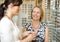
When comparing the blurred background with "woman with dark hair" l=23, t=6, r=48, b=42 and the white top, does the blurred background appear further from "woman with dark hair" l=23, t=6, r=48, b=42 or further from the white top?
the white top

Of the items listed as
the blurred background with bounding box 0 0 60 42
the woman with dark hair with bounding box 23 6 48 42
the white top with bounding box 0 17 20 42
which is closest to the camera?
the white top with bounding box 0 17 20 42

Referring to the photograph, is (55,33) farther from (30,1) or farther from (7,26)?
(7,26)

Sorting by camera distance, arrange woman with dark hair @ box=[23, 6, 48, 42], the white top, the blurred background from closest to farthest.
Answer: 1. the white top
2. woman with dark hair @ box=[23, 6, 48, 42]
3. the blurred background

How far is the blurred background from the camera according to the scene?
125 inches

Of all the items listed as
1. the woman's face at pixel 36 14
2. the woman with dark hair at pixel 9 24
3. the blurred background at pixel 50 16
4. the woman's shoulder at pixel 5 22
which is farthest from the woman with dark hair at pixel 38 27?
the woman's shoulder at pixel 5 22

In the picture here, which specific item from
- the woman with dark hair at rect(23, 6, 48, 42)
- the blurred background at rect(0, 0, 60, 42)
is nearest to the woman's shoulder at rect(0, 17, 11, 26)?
the woman with dark hair at rect(23, 6, 48, 42)

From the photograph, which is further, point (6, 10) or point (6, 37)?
point (6, 10)

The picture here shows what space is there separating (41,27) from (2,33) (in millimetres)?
1118

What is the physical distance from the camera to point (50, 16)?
132 inches

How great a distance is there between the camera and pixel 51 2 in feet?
10.8

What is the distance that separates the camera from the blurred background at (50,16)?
3.17 metres

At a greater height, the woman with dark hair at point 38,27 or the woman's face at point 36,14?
the woman's face at point 36,14

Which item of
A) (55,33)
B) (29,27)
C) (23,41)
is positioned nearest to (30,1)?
(55,33)

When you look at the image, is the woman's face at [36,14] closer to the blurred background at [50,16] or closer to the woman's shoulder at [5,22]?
the blurred background at [50,16]
